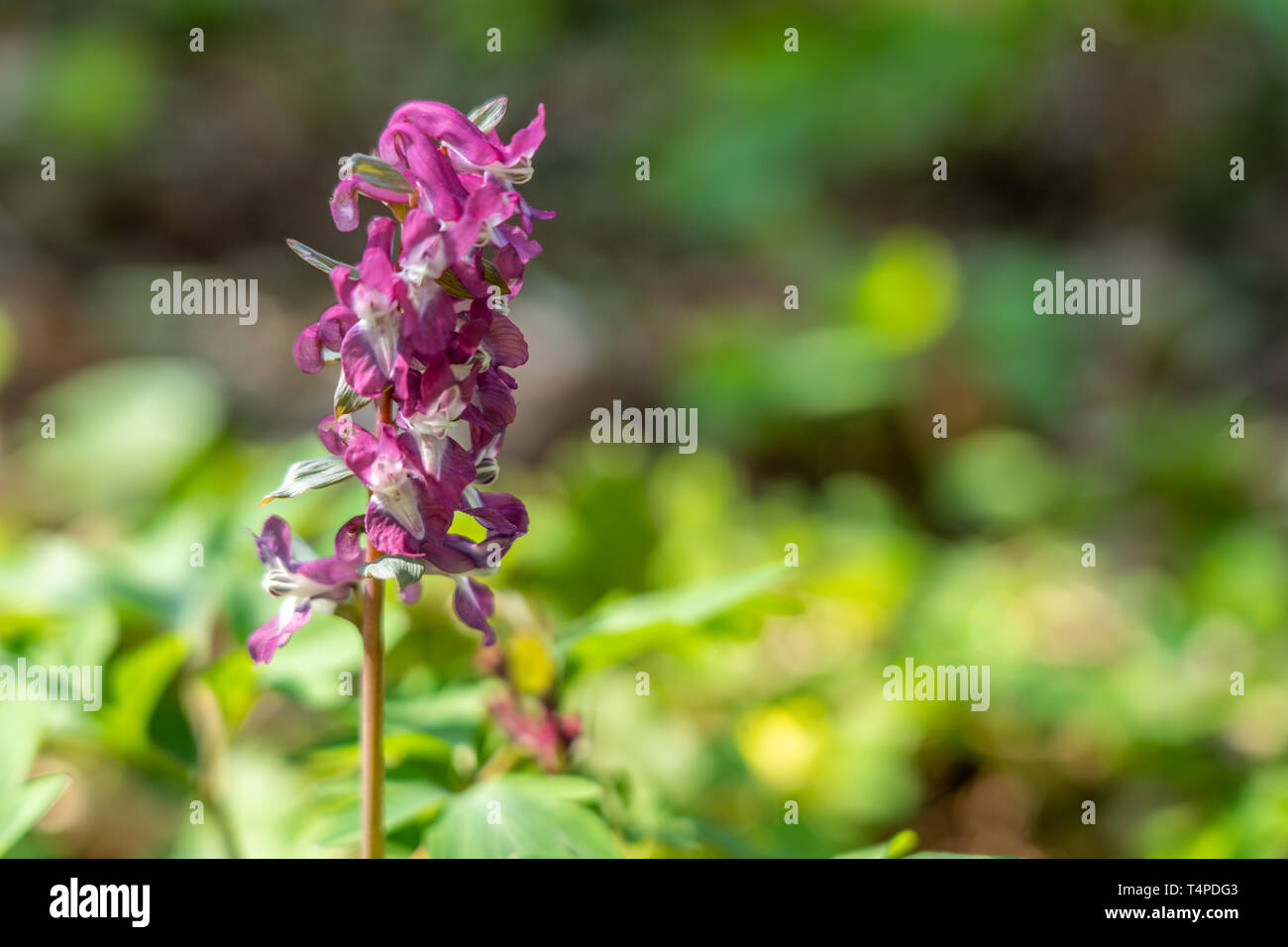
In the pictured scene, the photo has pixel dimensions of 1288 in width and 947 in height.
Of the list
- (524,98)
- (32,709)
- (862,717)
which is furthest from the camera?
(524,98)

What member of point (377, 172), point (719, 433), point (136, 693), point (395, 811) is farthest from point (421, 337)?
point (719, 433)

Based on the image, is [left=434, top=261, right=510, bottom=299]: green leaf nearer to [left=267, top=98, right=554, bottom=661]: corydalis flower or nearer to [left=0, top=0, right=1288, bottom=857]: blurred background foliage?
[left=267, top=98, right=554, bottom=661]: corydalis flower

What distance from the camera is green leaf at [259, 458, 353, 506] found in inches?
40.0

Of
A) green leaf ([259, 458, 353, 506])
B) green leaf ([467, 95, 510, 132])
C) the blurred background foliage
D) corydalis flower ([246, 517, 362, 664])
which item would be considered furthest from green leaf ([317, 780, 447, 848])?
green leaf ([467, 95, 510, 132])

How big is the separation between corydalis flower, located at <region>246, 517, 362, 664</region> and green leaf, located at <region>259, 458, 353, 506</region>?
0.05 metres

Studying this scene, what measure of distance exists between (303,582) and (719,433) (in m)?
2.71

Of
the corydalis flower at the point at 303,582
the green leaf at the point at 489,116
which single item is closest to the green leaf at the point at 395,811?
the corydalis flower at the point at 303,582

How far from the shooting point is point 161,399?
283cm

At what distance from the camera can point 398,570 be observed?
98 centimetres

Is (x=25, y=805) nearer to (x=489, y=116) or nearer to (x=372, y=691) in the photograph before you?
(x=372, y=691)

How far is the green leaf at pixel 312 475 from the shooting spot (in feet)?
3.33

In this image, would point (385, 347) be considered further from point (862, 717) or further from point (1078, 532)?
point (1078, 532)

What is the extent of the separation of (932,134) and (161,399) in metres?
3.47
